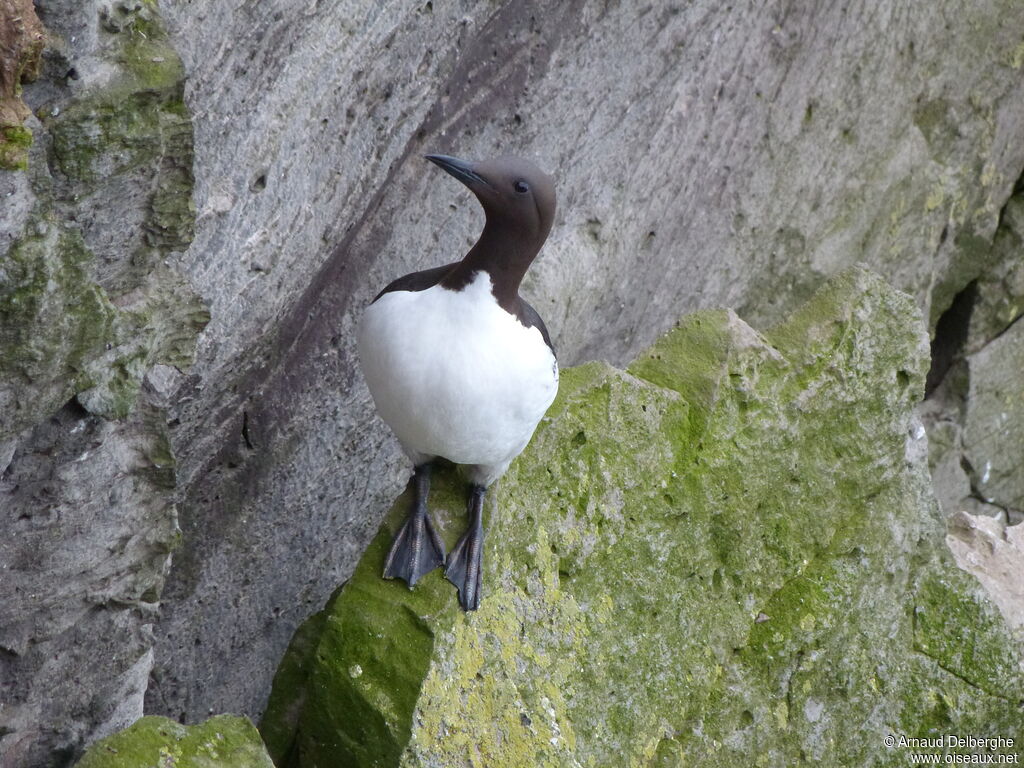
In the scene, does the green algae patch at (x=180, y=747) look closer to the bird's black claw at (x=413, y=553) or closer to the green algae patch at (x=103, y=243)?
the bird's black claw at (x=413, y=553)

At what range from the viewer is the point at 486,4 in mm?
4473

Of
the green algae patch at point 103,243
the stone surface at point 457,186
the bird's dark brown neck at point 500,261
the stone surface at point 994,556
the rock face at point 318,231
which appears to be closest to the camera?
the green algae patch at point 103,243

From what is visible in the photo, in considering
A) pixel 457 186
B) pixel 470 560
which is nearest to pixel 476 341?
pixel 470 560

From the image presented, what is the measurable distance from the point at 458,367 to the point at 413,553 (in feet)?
2.06

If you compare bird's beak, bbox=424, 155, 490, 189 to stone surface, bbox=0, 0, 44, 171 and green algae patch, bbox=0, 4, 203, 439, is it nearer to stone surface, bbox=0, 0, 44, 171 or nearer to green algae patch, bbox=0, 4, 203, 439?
green algae patch, bbox=0, 4, 203, 439

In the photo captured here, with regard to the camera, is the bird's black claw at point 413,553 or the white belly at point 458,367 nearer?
the white belly at point 458,367

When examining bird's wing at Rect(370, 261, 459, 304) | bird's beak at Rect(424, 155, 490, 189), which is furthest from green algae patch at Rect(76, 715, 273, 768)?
bird's beak at Rect(424, 155, 490, 189)

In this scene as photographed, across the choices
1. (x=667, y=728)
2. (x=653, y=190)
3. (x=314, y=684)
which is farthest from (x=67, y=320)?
(x=653, y=190)

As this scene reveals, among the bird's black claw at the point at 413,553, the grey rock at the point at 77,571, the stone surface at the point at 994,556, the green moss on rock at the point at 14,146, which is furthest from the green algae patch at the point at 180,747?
the stone surface at the point at 994,556

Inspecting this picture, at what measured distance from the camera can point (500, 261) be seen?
3072mm

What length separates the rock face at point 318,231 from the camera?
2541 millimetres

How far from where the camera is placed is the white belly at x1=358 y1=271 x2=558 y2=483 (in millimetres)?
3068

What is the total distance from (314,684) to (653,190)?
311 centimetres

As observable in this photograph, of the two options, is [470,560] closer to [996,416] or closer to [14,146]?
[14,146]
